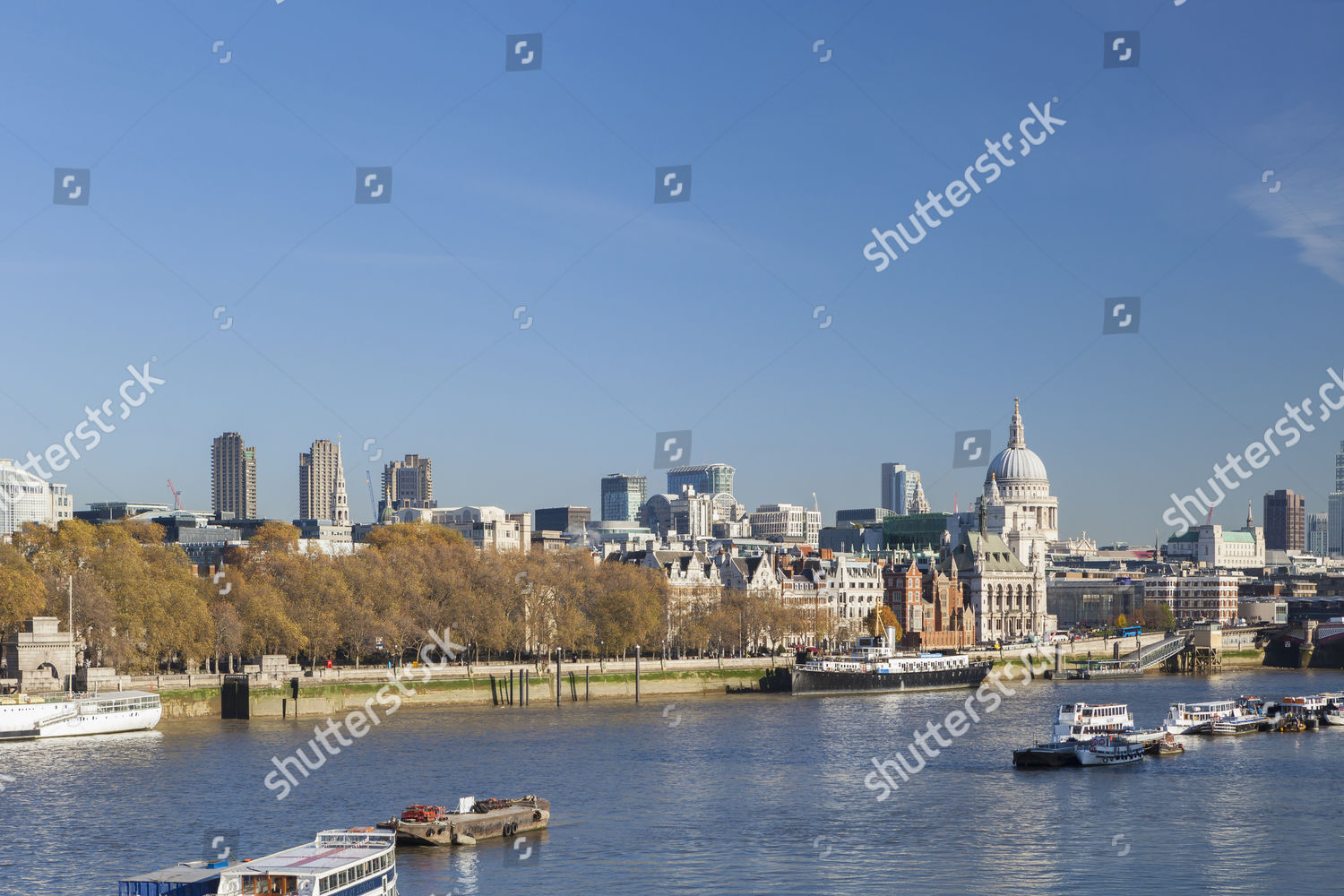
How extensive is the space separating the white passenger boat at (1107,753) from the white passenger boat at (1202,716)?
10757 mm

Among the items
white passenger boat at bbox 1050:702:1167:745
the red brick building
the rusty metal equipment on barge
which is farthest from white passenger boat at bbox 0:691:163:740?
the red brick building

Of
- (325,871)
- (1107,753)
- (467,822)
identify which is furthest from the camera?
(1107,753)

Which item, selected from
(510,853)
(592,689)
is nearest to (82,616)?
(592,689)

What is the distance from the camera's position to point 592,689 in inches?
4321

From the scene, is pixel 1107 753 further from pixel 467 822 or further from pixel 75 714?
pixel 75 714

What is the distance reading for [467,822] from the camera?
50.6 metres

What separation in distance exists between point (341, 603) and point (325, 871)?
65.0m

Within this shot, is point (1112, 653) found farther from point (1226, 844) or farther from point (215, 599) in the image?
point (1226, 844)

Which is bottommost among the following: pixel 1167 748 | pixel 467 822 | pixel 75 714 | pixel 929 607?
pixel 1167 748

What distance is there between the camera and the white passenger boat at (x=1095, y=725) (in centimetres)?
7662

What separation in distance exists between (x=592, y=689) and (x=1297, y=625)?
4333 inches

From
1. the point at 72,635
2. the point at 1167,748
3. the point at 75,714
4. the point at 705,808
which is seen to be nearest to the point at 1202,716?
the point at 1167,748

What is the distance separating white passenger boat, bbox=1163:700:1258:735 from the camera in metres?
88.0

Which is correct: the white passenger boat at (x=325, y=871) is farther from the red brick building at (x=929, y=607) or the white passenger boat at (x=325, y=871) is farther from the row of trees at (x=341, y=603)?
the red brick building at (x=929, y=607)
